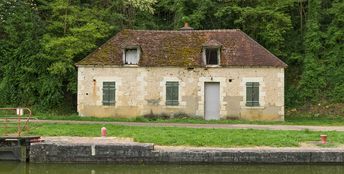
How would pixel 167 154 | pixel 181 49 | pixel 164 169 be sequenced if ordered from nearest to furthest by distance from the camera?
pixel 164 169 → pixel 167 154 → pixel 181 49

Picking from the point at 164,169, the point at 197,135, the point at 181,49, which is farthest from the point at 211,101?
the point at 164,169

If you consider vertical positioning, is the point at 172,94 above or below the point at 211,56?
below

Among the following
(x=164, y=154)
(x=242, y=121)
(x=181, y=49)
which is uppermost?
(x=181, y=49)

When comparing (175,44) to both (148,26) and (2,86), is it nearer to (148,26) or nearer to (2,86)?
(148,26)

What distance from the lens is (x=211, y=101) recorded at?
25.6 m

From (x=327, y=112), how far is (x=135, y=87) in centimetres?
1143

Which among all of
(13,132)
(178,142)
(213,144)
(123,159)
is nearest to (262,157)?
(213,144)

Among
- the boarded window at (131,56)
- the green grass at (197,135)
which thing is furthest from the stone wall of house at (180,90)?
the green grass at (197,135)

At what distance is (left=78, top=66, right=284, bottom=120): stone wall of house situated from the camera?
82.5 ft

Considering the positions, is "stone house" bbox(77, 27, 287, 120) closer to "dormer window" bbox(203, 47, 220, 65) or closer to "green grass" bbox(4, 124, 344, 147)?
"dormer window" bbox(203, 47, 220, 65)

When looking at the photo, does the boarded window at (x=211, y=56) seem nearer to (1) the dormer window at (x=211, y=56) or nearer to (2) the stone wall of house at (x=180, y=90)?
(1) the dormer window at (x=211, y=56)

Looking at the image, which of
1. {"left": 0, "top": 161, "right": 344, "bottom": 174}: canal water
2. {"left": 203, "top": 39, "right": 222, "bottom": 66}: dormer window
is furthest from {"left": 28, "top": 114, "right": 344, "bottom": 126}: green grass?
{"left": 0, "top": 161, "right": 344, "bottom": 174}: canal water

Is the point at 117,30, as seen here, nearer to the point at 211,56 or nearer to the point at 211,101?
the point at 211,56

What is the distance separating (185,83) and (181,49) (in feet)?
6.97
